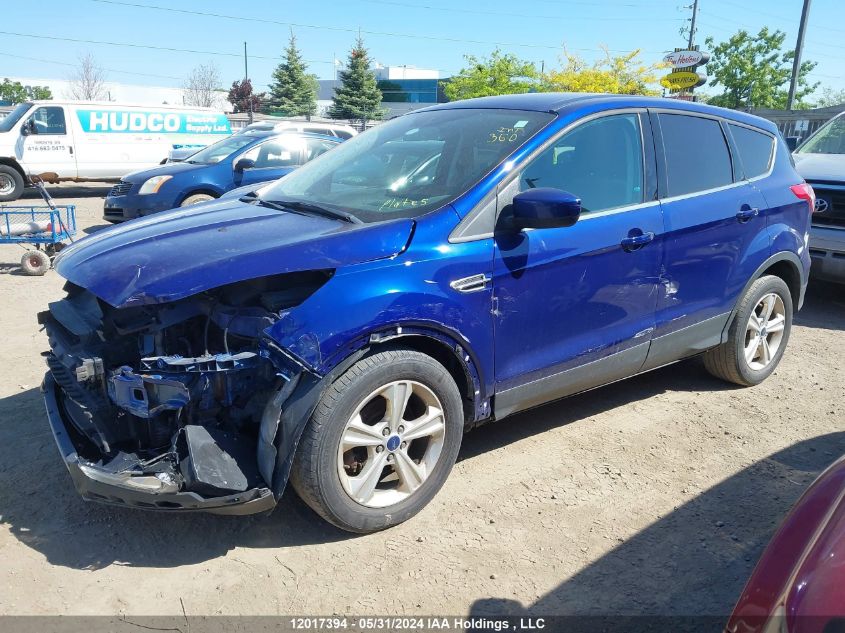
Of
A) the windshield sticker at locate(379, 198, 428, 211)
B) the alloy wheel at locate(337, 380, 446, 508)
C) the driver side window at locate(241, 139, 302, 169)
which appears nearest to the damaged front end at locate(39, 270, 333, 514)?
the alloy wheel at locate(337, 380, 446, 508)

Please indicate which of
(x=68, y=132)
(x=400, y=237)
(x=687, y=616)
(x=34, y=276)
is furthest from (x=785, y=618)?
(x=68, y=132)

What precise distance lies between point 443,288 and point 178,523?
1628 mm

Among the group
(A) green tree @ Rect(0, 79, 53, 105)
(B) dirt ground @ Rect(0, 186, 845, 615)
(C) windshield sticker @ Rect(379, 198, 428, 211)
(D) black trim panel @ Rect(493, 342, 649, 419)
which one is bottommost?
(B) dirt ground @ Rect(0, 186, 845, 615)

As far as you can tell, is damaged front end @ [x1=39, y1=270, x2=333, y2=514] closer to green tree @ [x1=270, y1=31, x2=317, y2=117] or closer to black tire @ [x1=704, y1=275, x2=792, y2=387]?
black tire @ [x1=704, y1=275, x2=792, y2=387]

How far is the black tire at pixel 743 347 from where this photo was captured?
446 cm

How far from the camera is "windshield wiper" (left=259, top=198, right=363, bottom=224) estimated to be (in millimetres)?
3166

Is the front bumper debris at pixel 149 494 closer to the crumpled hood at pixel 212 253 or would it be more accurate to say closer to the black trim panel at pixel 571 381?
the crumpled hood at pixel 212 253

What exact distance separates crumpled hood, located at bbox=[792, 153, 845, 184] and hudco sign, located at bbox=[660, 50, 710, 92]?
10832 mm

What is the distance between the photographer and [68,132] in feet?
52.5

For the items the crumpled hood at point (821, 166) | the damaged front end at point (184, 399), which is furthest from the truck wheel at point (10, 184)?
the crumpled hood at point (821, 166)

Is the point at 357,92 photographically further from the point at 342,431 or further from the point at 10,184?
the point at 342,431

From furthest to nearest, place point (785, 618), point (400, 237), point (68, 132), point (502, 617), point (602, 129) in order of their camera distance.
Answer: point (68, 132), point (602, 129), point (400, 237), point (502, 617), point (785, 618)

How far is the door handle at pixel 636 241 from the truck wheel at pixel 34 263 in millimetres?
6976

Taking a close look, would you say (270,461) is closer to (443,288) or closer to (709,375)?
(443,288)
